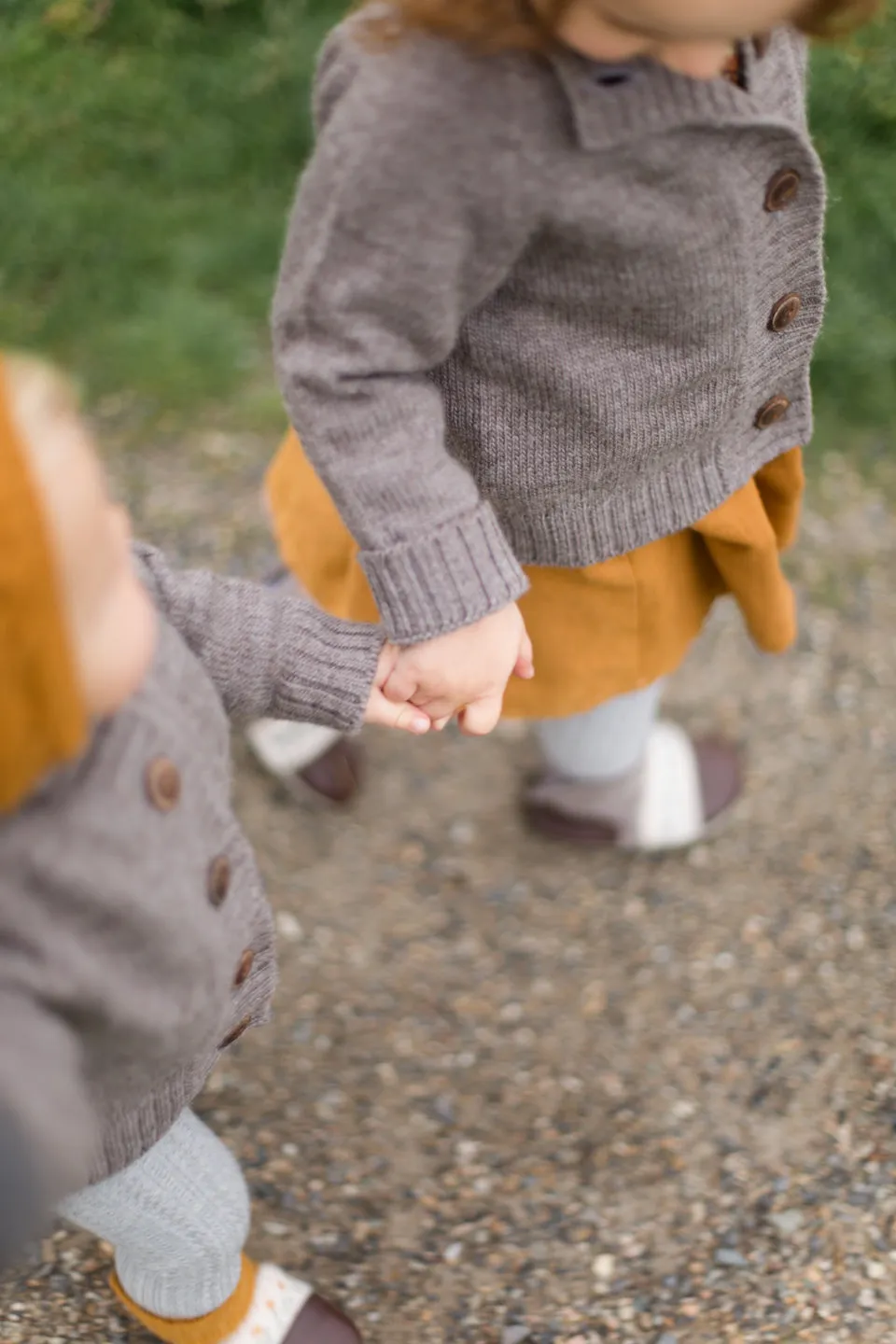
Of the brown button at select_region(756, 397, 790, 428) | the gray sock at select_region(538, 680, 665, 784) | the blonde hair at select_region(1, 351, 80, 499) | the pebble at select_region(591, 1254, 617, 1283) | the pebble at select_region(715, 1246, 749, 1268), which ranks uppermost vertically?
the blonde hair at select_region(1, 351, 80, 499)

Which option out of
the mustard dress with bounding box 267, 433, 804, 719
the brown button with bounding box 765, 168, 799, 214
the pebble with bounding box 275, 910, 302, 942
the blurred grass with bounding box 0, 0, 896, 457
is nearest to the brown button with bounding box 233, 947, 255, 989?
the mustard dress with bounding box 267, 433, 804, 719

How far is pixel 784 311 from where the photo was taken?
1147mm

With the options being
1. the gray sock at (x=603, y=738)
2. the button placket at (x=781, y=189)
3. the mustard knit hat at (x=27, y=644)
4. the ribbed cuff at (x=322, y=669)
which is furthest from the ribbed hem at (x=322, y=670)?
the gray sock at (x=603, y=738)

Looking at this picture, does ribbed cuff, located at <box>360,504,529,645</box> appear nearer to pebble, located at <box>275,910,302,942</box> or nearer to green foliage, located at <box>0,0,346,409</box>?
pebble, located at <box>275,910,302,942</box>

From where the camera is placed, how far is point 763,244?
1076 mm

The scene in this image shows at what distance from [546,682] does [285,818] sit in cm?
72

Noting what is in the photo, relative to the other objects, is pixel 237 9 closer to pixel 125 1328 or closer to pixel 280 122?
pixel 280 122

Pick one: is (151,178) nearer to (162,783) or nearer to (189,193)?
(189,193)

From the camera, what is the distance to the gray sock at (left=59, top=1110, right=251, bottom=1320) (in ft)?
3.75

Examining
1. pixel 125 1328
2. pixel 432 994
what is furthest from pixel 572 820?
pixel 125 1328

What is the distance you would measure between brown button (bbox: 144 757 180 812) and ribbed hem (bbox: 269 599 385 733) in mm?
234

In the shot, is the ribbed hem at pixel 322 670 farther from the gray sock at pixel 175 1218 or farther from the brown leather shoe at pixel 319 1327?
the brown leather shoe at pixel 319 1327

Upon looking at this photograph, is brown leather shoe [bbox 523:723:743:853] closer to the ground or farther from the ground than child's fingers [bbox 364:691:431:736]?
closer to the ground

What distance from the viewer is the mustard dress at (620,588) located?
133cm
